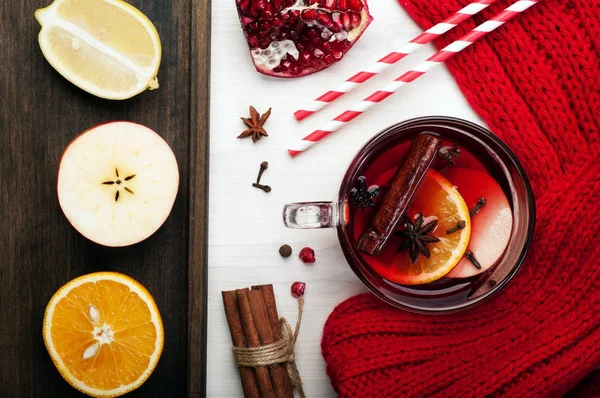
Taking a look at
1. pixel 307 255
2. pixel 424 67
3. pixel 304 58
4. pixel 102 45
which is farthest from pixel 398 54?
pixel 102 45

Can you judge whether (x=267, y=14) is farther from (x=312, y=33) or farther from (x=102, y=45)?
(x=102, y=45)

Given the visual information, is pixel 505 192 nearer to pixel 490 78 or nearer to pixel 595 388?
pixel 490 78

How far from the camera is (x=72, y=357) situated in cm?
93

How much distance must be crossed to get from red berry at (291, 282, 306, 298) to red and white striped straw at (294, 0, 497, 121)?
272 millimetres

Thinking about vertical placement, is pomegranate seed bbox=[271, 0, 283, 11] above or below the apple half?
above

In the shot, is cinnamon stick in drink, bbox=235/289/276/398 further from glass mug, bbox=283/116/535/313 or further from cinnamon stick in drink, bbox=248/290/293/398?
glass mug, bbox=283/116/535/313

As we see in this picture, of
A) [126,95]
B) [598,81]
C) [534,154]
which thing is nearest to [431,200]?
[534,154]

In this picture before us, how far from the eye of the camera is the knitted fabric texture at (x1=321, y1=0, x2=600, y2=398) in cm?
90

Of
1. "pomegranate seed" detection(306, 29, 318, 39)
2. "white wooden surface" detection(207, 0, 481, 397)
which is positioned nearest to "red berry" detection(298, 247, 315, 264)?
"white wooden surface" detection(207, 0, 481, 397)

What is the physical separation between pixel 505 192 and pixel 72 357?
0.72 m

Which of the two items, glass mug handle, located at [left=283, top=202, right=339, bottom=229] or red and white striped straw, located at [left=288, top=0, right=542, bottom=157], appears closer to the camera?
glass mug handle, located at [left=283, top=202, right=339, bottom=229]

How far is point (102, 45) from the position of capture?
3.09ft

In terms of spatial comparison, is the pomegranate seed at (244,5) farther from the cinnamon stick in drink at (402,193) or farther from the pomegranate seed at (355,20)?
the cinnamon stick in drink at (402,193)

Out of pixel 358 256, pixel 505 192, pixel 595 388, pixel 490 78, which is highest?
pixel 490 78
